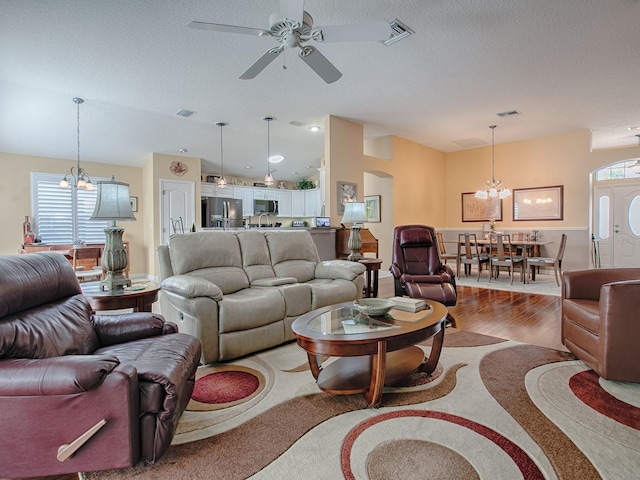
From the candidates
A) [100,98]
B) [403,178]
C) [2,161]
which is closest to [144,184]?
[2,161]

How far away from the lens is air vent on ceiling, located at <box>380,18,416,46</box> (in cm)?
335

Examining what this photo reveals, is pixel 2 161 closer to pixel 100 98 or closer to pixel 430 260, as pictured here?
pixel 100 98

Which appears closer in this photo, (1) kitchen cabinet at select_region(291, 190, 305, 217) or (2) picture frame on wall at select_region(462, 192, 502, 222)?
(2) picture frame on wall at select_region(462, 192, 502, 222)

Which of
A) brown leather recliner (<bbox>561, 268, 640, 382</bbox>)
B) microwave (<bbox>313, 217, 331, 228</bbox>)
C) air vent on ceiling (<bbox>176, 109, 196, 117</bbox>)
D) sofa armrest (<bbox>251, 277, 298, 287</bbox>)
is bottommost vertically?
brown leather recliner (<bbox>561, 268, 640, 382</bbox>)

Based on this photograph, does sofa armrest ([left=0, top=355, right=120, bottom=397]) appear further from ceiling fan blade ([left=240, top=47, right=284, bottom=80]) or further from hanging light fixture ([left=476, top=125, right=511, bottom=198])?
hanging light fixture ([left=476, top=125, right=511, bottom=198])

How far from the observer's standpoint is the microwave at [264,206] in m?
9.48

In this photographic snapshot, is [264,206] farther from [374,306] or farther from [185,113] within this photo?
[374,306]

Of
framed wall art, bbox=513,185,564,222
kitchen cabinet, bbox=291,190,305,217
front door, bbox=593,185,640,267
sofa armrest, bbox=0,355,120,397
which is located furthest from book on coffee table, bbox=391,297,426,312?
front door, bbox=593,185,640,267

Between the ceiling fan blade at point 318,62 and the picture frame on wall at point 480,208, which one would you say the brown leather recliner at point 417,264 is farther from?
the picture frame on wall at point 480,208

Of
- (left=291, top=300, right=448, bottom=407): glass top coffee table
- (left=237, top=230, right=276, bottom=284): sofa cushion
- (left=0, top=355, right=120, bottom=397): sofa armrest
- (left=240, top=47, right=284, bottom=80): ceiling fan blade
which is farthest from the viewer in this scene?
(left=237, top=230, right=276, bottom=284): sofa cushion

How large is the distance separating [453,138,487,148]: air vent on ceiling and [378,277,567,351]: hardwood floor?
3873 mm

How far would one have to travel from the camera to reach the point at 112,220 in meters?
2.67

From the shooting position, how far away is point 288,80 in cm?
457

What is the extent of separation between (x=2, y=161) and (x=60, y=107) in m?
2.30
